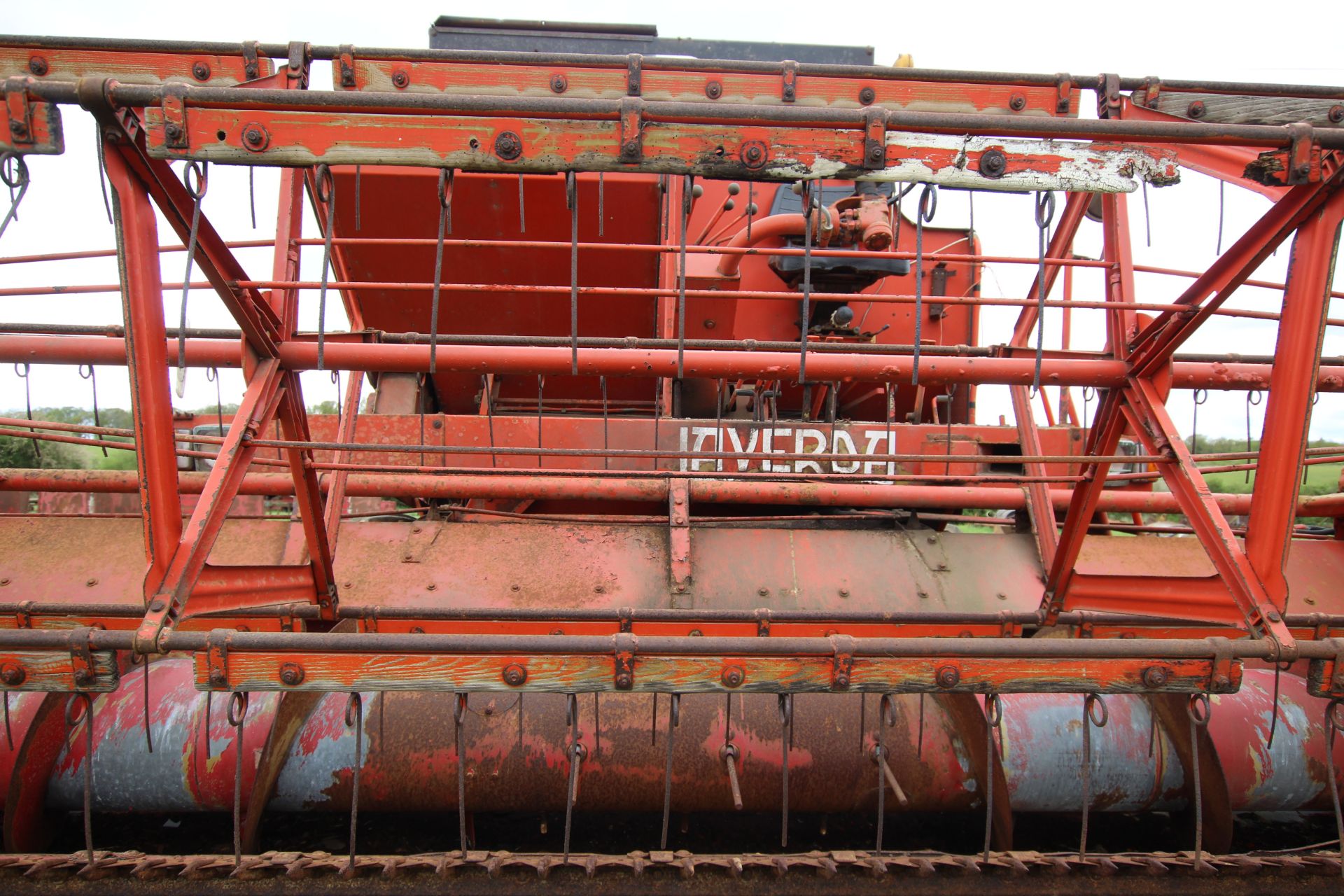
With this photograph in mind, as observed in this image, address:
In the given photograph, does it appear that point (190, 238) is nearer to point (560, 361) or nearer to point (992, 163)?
point (560, 361)

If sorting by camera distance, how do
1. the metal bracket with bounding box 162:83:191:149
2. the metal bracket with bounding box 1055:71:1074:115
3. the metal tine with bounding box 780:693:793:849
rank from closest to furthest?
1. the metal bracket with bounding box 162:83:191:149
2. the metal tine with bounding box 780:693:793:849
3. the metal bracket with bounding box 1055:71:1074:115

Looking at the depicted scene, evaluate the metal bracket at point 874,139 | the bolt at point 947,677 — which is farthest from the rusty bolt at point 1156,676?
the metal bracket at point 874,139

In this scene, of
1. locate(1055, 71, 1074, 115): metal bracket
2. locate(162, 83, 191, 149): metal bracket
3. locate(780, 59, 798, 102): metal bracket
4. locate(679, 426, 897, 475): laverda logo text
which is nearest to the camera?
locate(162, 83, 191, 149): metal bracket

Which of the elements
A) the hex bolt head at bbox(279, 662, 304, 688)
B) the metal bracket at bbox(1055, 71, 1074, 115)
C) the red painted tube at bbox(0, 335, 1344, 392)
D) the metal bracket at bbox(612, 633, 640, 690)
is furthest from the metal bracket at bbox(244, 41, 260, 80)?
the metal bracket at bbox(1055, 71, 1074, 115)

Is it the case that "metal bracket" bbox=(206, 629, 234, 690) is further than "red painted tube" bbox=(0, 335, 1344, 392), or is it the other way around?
"red painted tube" bbox=(0, 335, 1344, 392)

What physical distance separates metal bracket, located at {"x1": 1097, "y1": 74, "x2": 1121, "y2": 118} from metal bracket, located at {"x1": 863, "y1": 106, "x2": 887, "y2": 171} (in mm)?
1067

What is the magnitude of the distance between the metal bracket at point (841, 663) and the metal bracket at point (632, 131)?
1391 millimetres

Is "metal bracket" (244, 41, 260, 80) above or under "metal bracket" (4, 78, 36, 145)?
above

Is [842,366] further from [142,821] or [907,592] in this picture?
[142,821]

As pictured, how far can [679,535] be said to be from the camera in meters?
3.59

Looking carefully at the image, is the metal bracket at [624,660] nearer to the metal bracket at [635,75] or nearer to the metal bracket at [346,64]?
the metal bracket at [635,75]

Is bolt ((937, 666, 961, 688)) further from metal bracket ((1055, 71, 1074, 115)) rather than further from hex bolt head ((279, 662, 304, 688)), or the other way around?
metal bracket ((1055, 71, 1074, 115))

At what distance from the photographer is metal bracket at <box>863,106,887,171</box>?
208cm

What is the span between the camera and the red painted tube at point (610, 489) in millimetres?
3547
